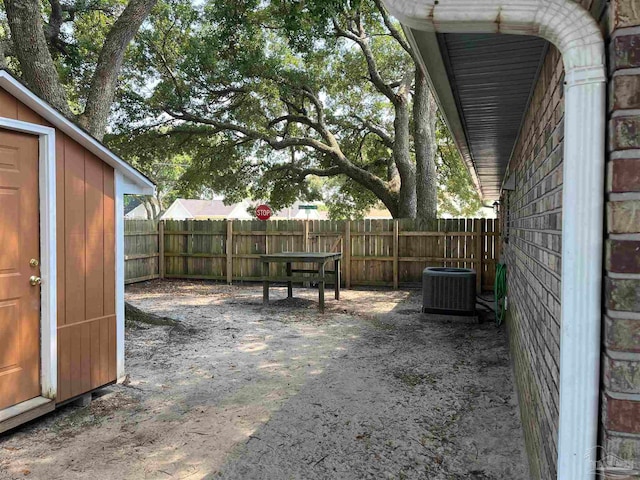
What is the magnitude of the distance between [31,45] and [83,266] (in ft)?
12.4

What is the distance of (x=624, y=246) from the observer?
4.19 feet

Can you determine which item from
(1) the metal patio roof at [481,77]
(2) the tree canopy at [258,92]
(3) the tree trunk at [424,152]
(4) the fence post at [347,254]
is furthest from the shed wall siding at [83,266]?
(3) the tree trunk at [424,152]

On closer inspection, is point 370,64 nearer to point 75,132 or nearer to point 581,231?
point 75,132

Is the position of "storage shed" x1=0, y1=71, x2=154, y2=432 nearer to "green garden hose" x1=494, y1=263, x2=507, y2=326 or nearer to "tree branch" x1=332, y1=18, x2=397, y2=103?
"green garden hose" x1=494, y1=263, x2=507, y2=326

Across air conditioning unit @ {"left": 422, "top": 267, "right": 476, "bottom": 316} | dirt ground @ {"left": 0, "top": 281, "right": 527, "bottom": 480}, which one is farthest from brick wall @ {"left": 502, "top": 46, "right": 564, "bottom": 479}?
air conditioning unit @ {"left": 422, "top": 267, "right": 476, "bottom": 316}

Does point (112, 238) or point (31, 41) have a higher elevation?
point (31, 41)

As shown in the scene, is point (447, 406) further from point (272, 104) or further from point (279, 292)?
point (272, 104)

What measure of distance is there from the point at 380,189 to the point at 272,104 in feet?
15.3

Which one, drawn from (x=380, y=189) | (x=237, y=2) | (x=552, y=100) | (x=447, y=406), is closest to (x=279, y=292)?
(x=380, y=189)

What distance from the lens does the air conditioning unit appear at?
7590mm

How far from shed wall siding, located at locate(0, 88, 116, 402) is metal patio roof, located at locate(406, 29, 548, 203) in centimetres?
298

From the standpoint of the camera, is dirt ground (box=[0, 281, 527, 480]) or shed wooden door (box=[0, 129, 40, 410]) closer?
dirt ground (box=[0, 281, 527, 480])

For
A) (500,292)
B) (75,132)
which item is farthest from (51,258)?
(500,292)

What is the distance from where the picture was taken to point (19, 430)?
359cm
